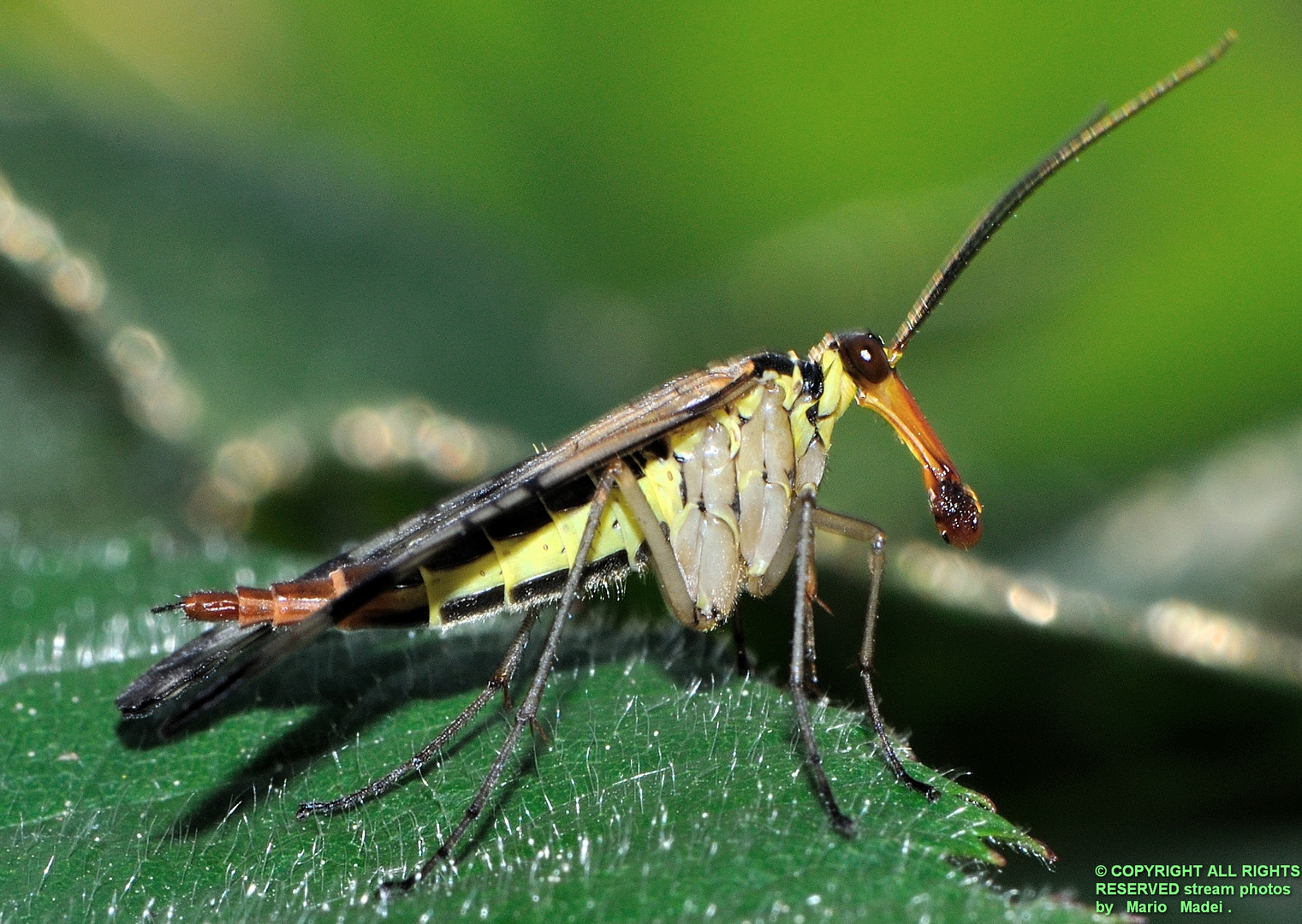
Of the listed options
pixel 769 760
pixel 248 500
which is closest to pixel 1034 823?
pixel 769 760

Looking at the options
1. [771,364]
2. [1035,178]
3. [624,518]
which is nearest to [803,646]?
[624,518]

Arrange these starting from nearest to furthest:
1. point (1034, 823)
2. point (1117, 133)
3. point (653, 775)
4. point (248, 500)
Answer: point (653, 775), point (1034, 823), point (248, 500), point (1117, 133)

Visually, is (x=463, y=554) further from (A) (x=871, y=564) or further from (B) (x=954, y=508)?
(B) (x=954, y=508)

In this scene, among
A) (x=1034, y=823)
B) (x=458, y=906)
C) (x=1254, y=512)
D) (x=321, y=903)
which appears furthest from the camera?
(x=1254, y=512)

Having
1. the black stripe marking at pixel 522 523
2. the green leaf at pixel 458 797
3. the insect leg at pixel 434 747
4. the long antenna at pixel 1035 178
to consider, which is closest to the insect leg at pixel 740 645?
the green leaf at pixel 458 797

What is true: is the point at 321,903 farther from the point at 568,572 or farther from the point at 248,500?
the point at 248,500

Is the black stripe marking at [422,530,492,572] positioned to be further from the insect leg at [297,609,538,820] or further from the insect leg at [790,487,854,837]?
the insect leg at [790,487,854,837]

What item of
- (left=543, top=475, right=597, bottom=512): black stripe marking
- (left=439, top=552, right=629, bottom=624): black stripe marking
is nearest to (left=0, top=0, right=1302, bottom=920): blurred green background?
(left=439, top=552, right=629, bottom=624): black stripe marking
